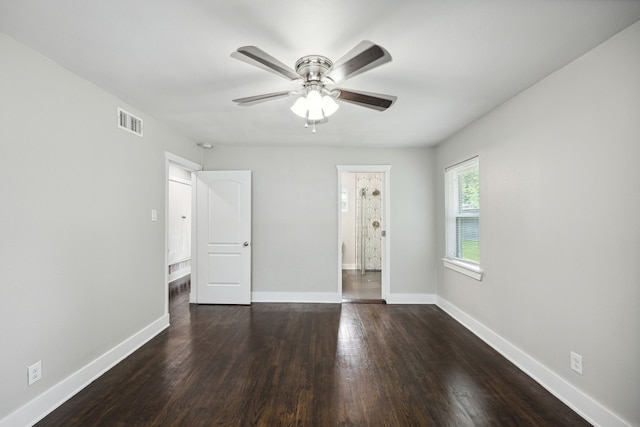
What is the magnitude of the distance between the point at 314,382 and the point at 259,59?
7.53ft

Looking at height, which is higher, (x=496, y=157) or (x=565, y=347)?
(x=496, y=157)

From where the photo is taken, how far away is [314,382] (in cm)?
238

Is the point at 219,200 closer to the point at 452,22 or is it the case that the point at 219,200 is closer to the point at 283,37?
the point at 283,37

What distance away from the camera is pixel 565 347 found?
Answer: 2182 millimetres

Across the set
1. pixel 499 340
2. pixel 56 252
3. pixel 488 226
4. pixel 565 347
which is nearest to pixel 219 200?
pixel 56 252

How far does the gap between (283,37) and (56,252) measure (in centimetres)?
212

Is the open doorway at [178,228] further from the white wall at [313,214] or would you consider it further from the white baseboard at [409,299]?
the white baseboard at [409,299]

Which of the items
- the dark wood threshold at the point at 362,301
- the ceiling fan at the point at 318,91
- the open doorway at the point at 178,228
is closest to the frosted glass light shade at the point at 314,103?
the ceiling fan at the point at 318,91

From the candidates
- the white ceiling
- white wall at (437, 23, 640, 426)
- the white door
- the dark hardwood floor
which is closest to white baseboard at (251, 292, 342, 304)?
the white door

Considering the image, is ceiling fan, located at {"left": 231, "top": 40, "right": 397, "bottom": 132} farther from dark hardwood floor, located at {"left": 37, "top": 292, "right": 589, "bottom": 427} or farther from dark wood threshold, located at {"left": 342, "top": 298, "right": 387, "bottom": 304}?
dark wood threshold, located at {"left": 342, "top": 298, "right": 387, "bottom": 304}

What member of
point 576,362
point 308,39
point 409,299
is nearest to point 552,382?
point 576,362

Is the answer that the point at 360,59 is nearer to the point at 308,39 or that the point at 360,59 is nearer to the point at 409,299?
the point at 308,39

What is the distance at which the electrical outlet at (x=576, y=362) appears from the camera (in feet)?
6.73

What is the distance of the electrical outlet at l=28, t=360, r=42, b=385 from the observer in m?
1.92
